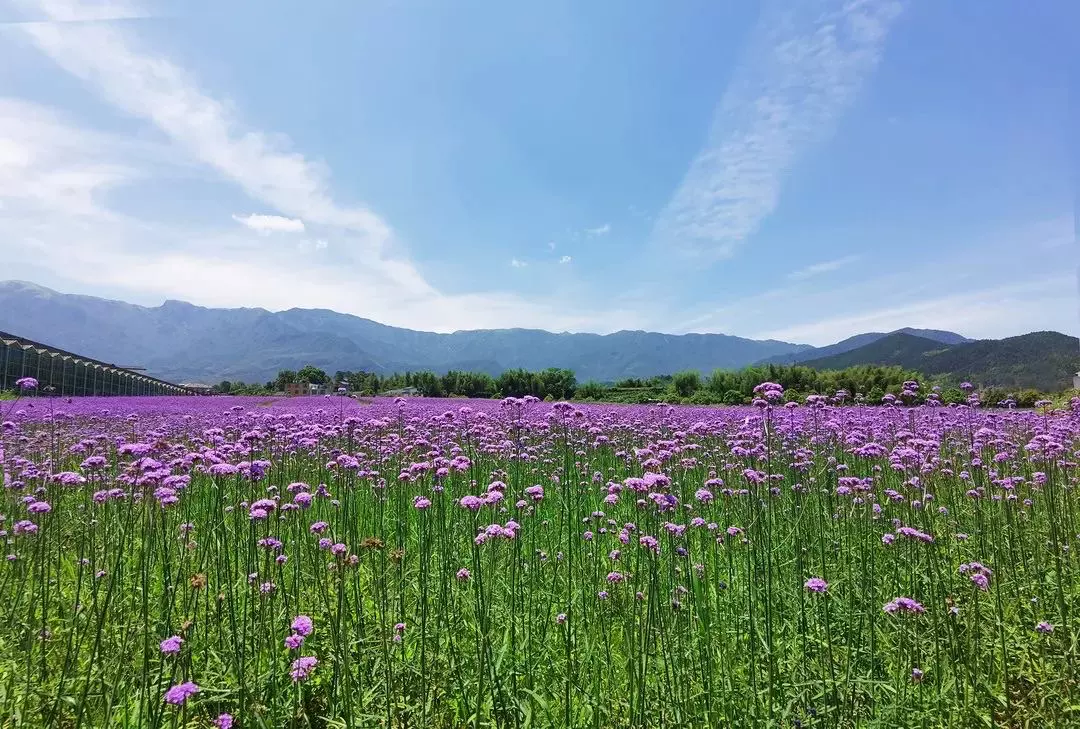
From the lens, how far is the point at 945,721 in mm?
3123

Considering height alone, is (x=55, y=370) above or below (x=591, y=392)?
above

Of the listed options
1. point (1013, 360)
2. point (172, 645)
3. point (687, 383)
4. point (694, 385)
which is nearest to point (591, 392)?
point (687, 383)

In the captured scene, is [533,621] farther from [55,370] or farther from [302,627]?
[55,370]

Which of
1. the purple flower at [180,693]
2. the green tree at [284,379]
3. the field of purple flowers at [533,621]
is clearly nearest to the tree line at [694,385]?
the green tree at [284,379]

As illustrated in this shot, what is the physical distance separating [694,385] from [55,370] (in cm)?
4502

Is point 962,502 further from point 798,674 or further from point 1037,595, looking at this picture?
point 798,674

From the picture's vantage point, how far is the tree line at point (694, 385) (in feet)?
84.4

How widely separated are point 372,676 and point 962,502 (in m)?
8.14

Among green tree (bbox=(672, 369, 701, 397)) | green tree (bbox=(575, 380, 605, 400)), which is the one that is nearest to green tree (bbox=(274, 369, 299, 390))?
green tree (bbox=(575, 380, 605, 400))

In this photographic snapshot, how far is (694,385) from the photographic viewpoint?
137 feet

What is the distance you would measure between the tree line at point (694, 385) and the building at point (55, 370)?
1548 cm

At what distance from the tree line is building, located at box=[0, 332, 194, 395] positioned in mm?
15477

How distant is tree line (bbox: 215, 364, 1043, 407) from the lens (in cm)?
2573

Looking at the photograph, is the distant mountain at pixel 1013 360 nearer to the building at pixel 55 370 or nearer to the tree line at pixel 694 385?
the tree line at pixel 694 385
